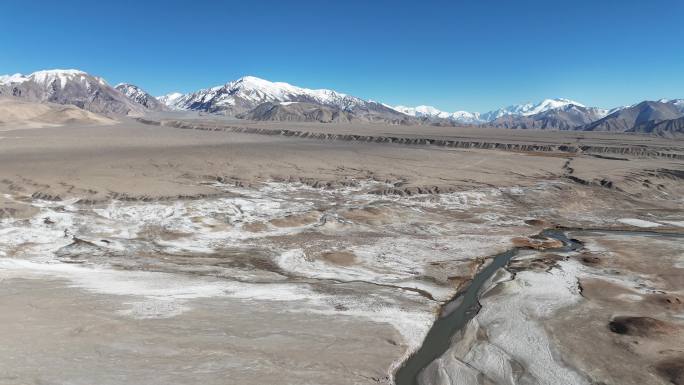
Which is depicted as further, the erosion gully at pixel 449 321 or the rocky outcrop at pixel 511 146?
the rocky outcrop at pixel 511 146

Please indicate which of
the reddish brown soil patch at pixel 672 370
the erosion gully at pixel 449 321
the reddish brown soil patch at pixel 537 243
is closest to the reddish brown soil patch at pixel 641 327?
the reddish brown soil patch at pixel 672 370

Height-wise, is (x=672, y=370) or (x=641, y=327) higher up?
(x=641, y=327)

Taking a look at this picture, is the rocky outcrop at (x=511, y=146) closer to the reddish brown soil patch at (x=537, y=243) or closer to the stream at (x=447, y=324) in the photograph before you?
the reddish brown soil patch at (x=537, y=243)

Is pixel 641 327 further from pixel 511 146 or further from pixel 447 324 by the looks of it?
pixel 511 146

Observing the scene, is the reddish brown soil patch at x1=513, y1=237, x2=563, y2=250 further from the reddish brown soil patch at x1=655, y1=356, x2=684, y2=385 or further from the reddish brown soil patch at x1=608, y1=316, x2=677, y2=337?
the reddish brown soil patch at x1=655, y1=356, x2=684, y2=385

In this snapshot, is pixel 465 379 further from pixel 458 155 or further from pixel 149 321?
pixel 458 155

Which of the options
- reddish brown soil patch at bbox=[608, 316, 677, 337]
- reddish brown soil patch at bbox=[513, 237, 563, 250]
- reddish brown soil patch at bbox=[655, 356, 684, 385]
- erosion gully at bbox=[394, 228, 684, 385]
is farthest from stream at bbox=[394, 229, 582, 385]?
reddish brown soil patch at bbox=[655, 356, 684, 385]

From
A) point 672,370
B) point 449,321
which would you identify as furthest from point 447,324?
point 672,370

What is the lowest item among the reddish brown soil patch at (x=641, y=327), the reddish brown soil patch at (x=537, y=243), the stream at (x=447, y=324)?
the stream at (x=447, y=324)
